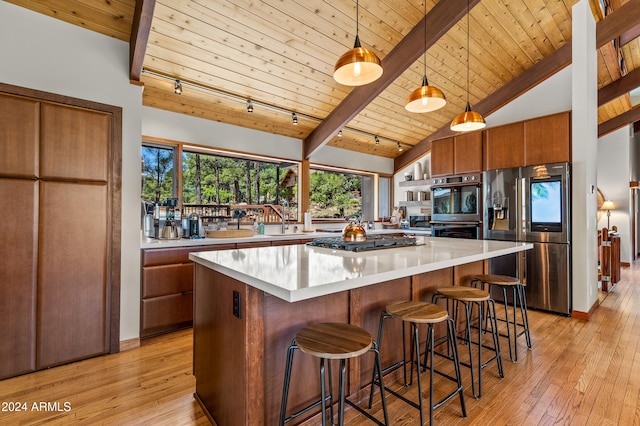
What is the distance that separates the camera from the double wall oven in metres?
4.42

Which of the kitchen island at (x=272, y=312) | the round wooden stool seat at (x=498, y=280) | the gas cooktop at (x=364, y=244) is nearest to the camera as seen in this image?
the kitchen island at (x=272, y=312)

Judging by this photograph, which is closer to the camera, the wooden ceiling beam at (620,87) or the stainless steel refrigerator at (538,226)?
the stainless steel refrigerator at (538,226)

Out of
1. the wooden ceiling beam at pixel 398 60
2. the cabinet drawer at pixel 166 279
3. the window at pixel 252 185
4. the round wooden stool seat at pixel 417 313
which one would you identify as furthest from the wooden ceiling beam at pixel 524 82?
the cabinet drawer at pixel 166 279

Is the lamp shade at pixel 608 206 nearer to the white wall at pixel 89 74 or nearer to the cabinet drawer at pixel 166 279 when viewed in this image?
the cabinet drawer at pixel 166 279

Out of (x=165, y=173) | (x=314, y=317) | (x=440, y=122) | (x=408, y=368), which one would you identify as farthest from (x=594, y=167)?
(x=165, y=173)

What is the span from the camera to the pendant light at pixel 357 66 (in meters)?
2.01

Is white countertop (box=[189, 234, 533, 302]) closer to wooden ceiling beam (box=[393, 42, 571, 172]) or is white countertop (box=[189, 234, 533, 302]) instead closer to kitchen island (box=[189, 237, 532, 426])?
kitchen island (box=[189, 237, 532, 426])

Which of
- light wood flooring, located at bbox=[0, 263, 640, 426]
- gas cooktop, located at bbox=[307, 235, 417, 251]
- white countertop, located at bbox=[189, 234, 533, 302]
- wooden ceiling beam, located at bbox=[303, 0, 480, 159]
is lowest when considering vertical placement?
light wood flooring, located at bbox=[0, 263, 640, 426]

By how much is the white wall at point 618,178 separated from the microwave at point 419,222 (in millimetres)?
4751

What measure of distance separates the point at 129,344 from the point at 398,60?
415cm

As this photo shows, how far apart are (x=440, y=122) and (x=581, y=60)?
2413 millimetres

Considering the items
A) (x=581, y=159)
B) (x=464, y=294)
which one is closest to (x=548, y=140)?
(x=581, y=159)

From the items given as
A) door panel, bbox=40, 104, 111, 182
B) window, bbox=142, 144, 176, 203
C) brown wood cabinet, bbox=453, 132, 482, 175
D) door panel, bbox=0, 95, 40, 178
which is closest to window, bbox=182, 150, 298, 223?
window, bbox=142, 144, 176, 203

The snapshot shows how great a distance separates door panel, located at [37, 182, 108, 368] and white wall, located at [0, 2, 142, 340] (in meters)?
0.17
